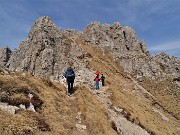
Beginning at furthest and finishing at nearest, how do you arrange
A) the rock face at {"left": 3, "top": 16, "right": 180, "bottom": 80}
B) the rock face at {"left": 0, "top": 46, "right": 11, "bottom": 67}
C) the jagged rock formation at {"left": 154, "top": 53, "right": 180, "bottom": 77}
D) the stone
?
the rock face at {"left": 0, "top": 46, "right": 11, "bottom": 67}
the jagged rock formation at {"left": 154, "top": 53, "right": 180, "bottom": 77}
the rock face at {"left": 3, "top": 16, "right": 180, "bottom": 80}
the stone

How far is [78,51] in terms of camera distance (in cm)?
5859

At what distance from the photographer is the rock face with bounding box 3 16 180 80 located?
5694 cm

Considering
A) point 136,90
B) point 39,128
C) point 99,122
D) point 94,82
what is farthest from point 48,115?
point 136,90

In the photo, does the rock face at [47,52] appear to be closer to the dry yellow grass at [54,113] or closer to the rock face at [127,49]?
the rock face at [127,49]

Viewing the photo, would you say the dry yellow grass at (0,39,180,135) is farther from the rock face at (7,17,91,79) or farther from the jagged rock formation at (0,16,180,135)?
the rock face at (7,17,91,79)

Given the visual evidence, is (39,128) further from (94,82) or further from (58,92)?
(94,82)

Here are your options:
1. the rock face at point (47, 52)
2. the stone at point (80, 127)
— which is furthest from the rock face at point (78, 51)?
the stone at point (80, 127)

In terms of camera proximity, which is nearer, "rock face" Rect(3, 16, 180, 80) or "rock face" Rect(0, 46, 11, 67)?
"rock face" Rect(3, 16, 180, 80)

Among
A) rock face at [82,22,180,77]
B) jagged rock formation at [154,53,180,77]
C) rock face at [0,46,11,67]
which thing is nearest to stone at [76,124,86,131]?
rock face at [82,22,180,77]

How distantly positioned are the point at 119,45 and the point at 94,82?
42.2 metres

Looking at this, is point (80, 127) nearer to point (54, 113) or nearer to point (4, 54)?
point (54, 113)

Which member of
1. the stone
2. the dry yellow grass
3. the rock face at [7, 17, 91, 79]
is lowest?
the stone

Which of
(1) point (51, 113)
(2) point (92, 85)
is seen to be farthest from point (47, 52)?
(1) point (51, 113)

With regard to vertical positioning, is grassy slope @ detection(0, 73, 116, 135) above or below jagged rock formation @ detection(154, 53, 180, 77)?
below
